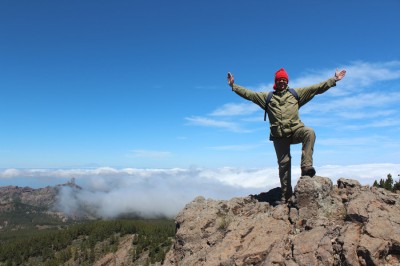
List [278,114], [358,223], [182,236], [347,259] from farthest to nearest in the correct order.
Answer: [182,236] < [278,114] < [358,223] < [347,259]

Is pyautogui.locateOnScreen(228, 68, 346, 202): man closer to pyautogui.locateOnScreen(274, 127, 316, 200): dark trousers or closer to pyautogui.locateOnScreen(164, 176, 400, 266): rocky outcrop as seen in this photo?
pyautogui.locateOnScreen(274, 127, 316, 200): dark trousers

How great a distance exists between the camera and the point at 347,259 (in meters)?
12.2

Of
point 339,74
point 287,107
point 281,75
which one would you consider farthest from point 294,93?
point 339,74

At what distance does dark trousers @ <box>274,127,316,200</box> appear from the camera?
1641 cm

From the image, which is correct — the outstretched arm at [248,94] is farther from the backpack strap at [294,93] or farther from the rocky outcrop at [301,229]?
the rocky outcrop at [301,229]

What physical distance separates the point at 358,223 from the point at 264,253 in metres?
4.09

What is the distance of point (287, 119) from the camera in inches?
659

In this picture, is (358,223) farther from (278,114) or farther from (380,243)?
(278,114)

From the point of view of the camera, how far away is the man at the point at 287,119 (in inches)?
658

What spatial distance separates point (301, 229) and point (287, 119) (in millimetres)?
5325

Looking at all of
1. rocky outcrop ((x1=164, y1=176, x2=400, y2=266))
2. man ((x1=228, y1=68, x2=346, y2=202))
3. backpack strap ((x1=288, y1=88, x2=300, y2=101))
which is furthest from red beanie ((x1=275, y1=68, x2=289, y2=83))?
rocky outcrop ((x1=164, y1=176, x2=400, y2=266))

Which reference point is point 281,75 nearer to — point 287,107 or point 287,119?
point 287,107

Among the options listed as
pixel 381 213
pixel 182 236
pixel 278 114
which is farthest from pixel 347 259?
pixel 182 236

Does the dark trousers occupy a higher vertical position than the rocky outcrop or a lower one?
higher
